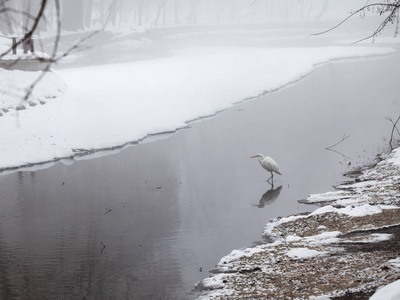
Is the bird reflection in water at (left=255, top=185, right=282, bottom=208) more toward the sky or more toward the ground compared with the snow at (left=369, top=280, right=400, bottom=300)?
more toward the ground

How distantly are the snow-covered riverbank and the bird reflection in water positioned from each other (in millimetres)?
1366

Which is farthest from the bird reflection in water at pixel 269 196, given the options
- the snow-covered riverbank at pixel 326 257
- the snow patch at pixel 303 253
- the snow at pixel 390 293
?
the snow at pixel 390 293

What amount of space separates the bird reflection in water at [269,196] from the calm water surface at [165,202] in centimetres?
5

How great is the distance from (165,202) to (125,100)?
1426cm

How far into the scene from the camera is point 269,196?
15102 millimetres

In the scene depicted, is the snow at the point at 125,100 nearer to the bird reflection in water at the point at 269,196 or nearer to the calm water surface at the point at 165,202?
the calm water surface at the point at 165,202

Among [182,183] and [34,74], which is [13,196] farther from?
[34,74]

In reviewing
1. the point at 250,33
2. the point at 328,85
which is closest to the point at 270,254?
the point at 328,85

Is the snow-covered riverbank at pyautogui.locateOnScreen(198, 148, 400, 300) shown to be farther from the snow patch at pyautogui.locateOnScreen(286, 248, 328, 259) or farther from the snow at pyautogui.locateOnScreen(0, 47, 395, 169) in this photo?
the snow at pyautogui.locateOnScreen(0, 47, 395, 169)

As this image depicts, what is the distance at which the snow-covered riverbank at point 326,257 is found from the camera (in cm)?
764

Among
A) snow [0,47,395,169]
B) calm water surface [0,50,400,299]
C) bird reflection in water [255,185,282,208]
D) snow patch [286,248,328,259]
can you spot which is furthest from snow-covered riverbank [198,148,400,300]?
snow [0,47,395,169]

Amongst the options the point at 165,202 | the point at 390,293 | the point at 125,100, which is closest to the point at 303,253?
the point at 390,293

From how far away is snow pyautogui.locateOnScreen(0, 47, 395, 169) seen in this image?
837 inches

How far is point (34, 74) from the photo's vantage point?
1054 inches
